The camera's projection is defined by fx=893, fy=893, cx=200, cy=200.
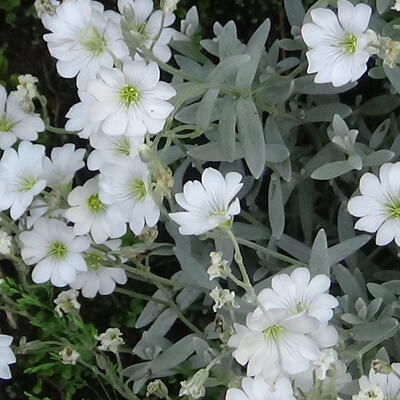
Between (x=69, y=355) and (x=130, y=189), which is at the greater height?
(x=130, y=189)

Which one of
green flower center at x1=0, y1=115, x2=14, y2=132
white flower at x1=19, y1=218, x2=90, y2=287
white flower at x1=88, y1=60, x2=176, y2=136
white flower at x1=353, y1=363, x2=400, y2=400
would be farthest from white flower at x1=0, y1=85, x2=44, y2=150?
white flower at x1=353, y1=363, x2=400, y2=400

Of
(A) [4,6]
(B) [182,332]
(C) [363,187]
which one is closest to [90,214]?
(C) [363,187]

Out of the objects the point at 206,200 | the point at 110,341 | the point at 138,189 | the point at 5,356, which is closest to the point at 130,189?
the point at 138,189

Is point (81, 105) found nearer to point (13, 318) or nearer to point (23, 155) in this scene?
point (23, 155)

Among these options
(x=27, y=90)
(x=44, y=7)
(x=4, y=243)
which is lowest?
(x=4, y=243)

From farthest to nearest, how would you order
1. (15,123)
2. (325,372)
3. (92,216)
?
1. (15,123)
2. (92,216)
3. (325,372)

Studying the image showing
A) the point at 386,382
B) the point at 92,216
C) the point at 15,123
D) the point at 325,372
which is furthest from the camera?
the point at 15,123

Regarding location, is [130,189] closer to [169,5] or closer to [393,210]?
[169,5]

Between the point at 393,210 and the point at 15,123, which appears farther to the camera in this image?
the point at 15,123
